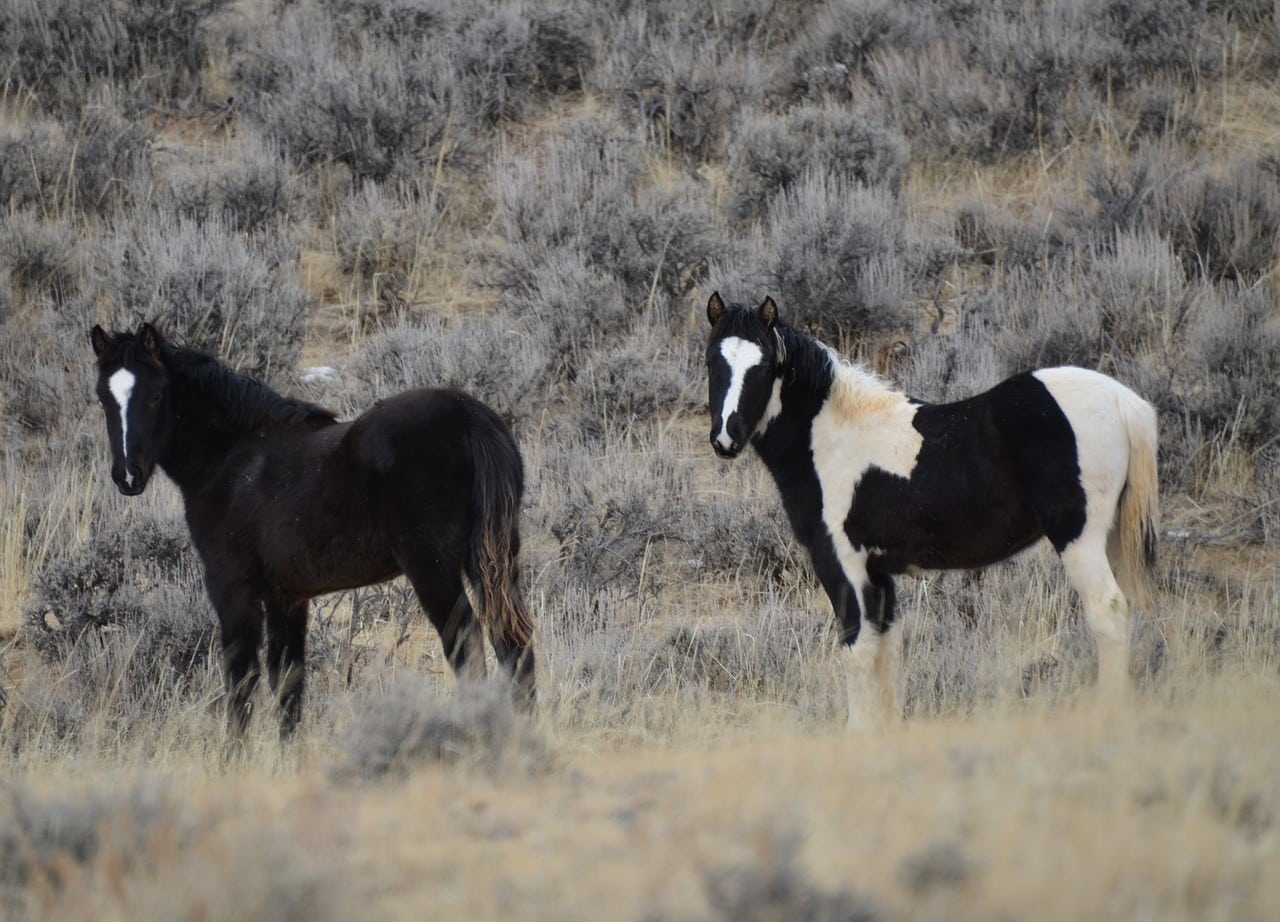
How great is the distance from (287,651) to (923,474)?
10.1 feet

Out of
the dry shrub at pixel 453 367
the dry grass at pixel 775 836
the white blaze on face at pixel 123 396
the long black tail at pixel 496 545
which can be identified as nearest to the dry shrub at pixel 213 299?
the dry shrub at pixel 453 367

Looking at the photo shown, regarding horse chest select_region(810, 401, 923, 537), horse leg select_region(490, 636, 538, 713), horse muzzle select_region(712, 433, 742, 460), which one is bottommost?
horse leg select_region(490, 636, 538, 713)

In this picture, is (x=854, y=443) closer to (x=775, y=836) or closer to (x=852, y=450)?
(x=852, y=450)

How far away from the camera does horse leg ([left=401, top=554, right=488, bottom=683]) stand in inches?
224

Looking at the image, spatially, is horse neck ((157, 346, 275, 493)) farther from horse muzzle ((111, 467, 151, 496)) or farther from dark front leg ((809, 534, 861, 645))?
dark front leg ((809, 534, 861, 645))

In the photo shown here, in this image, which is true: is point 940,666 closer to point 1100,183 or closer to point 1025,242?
point 1025,242

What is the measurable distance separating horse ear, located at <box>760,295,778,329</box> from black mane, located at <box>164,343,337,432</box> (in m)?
2.13

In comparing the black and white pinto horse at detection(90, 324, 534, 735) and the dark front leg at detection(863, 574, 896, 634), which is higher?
the black and white pinto horse at detection(90, 324, 534, 735)

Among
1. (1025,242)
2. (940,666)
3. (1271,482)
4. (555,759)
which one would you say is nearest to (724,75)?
(1025,242)

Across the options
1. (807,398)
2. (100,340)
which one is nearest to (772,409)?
(807,398)

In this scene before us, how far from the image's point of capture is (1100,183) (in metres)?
12.3

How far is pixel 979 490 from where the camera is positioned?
5.70 meters

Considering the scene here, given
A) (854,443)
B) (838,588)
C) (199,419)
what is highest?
(199,419)

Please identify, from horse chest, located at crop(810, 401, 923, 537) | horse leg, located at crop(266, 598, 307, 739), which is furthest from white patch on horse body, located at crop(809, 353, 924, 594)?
horse leg, located at crop(266, 598, 307, 739)
